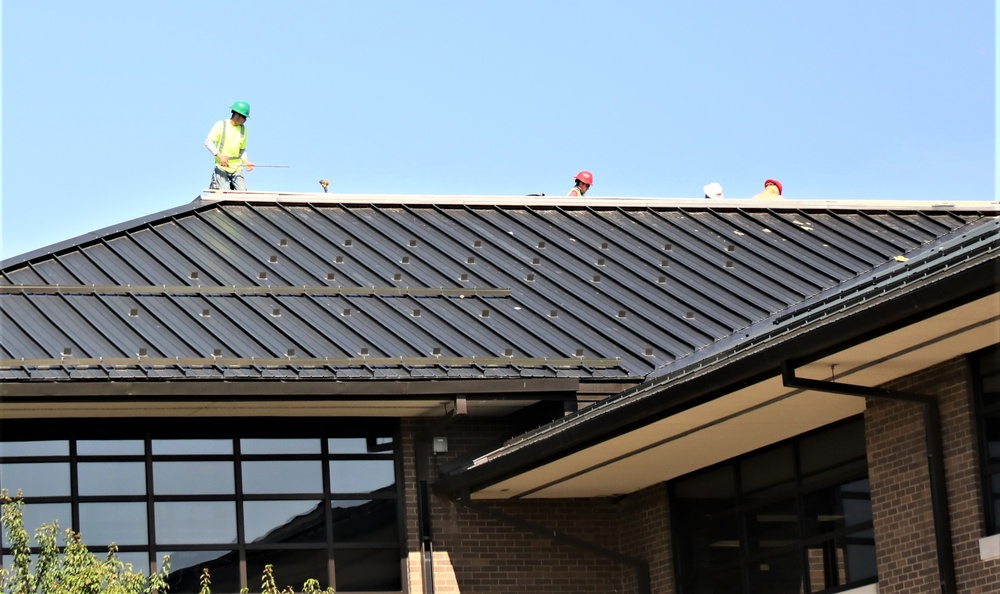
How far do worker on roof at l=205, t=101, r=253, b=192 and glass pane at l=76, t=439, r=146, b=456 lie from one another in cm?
722

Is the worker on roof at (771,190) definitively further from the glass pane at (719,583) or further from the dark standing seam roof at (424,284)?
the glass pane at (719,583)

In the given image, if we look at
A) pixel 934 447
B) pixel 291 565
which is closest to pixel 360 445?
pixel 291 565

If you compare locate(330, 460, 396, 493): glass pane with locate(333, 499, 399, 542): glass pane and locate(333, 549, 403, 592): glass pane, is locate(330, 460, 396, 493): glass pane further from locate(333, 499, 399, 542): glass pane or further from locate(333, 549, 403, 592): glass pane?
locate(333, 549, 403, 592): glass pane

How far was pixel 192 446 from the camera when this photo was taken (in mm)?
18531

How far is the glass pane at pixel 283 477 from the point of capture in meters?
18.6

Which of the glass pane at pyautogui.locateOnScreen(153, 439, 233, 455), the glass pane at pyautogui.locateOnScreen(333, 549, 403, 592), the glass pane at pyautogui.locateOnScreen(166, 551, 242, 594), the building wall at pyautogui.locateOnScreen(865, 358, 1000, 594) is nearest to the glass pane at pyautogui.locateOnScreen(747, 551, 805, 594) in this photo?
the building wall at pyautogui.locateOnScreen(865, 358, 1000, 594)

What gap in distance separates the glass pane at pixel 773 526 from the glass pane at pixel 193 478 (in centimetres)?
554

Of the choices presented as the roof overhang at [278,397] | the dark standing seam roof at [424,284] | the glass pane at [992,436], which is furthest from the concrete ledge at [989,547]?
the dark standing seam roof at [424,284]

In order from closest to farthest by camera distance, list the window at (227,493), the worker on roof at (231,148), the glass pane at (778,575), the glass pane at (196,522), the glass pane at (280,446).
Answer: the glass pane at (778,575)
the window at (227,493)
the glass pane at (196,522)
the glass pane at (280,446)
the worker on roof at (231,148)

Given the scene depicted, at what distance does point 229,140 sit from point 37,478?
28.3ft

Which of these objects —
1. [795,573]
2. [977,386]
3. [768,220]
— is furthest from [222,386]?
[768,220]

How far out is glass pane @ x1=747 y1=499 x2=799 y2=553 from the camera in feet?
56.3

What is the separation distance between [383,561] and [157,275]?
4330 mm

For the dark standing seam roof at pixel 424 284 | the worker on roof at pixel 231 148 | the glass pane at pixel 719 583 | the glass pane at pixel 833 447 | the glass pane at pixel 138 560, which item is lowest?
the glass pane at pixel 719 583
